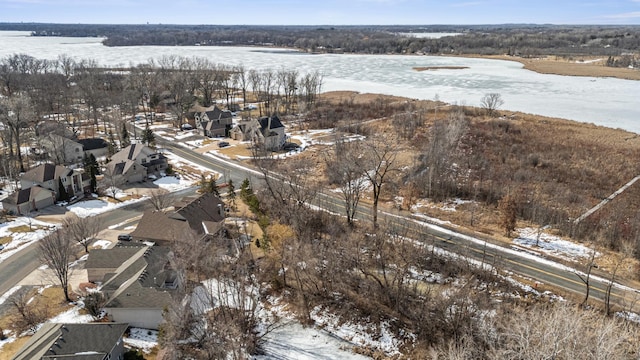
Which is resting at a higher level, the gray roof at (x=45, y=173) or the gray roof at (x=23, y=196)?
the gray roof at (x=45, y=173)

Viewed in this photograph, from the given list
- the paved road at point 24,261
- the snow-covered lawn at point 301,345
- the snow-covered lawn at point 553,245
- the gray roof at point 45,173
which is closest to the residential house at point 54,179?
the gray roof at point 45,173

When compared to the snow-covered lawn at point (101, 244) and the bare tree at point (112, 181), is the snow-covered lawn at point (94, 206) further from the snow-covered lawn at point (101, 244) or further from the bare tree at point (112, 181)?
the snow-covered lawn at point (101, 244)

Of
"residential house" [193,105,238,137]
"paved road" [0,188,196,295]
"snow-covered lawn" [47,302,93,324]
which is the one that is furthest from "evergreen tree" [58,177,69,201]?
"residential house" [193,105,238,137]

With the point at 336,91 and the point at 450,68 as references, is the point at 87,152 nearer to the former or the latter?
the point at 336,91

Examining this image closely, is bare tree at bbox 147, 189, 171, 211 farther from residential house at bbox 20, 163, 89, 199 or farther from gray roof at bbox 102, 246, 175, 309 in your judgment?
residential house at bbox 20, 163, 89, 199

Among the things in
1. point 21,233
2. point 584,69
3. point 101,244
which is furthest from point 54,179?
point 584,69

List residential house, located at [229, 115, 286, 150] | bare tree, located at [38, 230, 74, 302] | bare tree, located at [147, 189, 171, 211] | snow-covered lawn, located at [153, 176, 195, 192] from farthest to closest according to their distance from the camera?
residential house, located at [229, 115, 286, 150], snow-covered lawn, located at [153, 176, 195, 192], bare tree, located at [147, 189, 171, 211], bare tree, located at [38, 230, 74, 302]
